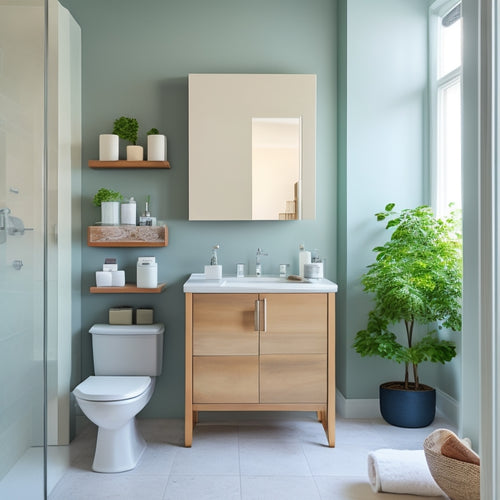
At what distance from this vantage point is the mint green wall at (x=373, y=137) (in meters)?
3.27

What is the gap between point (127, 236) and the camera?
10.5 feet

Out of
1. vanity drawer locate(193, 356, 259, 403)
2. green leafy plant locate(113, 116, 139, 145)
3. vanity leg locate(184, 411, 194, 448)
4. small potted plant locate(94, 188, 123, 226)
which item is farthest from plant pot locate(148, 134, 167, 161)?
vanity leg locate(184, 411, 194, 448)

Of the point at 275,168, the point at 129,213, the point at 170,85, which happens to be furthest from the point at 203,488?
the point at 170,85

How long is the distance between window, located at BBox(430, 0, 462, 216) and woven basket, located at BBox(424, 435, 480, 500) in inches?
63.7

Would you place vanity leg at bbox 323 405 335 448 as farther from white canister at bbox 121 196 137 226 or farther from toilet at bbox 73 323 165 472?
white canister at bbox 121 196 137 226

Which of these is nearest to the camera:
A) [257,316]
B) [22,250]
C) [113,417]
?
[22,250]

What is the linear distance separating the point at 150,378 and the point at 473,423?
1682 mm

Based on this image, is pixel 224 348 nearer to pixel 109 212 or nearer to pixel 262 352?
pixel 262 352

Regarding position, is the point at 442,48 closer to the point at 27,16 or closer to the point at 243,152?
the point at 243,152

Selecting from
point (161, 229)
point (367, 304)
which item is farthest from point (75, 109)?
point (367, 304)

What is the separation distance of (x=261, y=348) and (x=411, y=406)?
3.36ft

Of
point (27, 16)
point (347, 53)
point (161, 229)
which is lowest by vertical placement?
point (161, 229)

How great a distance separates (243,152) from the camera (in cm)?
323

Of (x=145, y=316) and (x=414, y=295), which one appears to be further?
(x=145, y=316)
